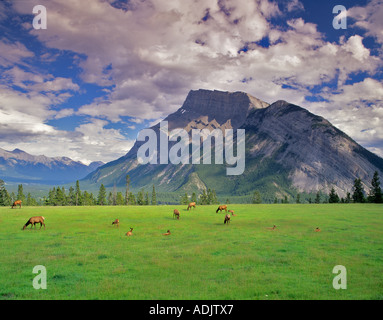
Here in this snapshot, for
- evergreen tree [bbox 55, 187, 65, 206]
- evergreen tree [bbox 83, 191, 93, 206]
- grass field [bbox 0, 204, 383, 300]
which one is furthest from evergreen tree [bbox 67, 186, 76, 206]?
grass field [bbox 0, 204, 383, 300]

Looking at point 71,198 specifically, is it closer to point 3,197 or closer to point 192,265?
point 3,197

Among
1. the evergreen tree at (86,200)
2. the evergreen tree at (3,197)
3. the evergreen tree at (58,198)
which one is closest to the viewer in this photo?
the evergreen tree at (3,197)

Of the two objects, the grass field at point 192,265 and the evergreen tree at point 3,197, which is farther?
the evergreen tree at point 3,197

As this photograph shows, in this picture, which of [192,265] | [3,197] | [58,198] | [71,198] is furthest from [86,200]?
[192,265]

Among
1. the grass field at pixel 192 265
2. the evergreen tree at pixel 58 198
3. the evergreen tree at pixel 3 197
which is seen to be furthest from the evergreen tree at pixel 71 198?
the grass field at pixel 192 265

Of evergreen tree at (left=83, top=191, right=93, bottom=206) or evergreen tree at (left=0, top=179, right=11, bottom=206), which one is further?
evergreen tree at (left=83, top=191, right=93, bottom=206)

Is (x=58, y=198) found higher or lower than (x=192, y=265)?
lower

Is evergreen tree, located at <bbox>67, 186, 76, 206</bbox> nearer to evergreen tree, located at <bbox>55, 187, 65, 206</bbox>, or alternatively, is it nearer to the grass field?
evergreen tree, located at <bbox>55, 187, 65, 206</bbox>

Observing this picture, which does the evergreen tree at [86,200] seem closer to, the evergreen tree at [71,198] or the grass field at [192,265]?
the evergreen tree at [71,198]

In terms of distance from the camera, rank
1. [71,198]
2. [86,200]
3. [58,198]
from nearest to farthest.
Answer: [58,198], [86,200], [71,198]

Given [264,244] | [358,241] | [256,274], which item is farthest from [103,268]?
[358,241]

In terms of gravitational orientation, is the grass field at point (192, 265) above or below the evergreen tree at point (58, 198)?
above

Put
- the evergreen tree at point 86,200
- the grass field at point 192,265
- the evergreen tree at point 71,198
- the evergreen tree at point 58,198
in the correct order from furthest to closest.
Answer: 1. the evergreen tree at point 86,200
2. the evergreen tree at point 71,198
3. the evergreen tree at point 58,198
4. the grass field at point 192,265

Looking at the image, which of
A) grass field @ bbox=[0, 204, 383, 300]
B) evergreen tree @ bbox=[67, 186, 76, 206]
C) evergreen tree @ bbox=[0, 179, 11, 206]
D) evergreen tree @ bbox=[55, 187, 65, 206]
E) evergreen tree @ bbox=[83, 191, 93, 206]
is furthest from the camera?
evergreen tree @ bbox=[83, 191, 93, 206]
